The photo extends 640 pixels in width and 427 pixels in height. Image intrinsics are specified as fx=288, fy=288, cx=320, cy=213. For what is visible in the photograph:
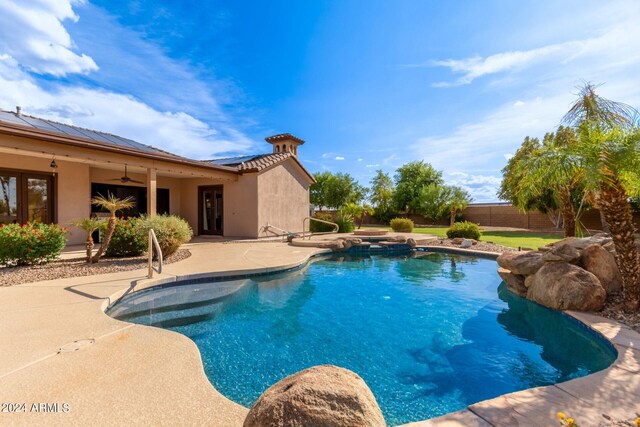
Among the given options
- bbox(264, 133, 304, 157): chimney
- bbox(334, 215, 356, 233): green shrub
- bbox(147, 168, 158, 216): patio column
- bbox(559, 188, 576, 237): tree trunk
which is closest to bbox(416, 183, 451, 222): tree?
bbox(334, 215, 356, 233): green shrub

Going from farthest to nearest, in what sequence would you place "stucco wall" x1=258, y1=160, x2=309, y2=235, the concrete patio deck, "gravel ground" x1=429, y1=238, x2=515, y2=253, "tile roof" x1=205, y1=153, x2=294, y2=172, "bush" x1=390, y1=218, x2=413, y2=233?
"bush" x1=390, y1=218, x2=413, y2=233 → "stucco wall" x1=258, y1=160, x2=309, y2=235 → "tile roof" x1=205, y1=153, x2=294, y2=172 → "gravel ground" x1=429, y1=238, x2=515, y2=253 → the concrete patio deck

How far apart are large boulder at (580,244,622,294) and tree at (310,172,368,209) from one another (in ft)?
97.0

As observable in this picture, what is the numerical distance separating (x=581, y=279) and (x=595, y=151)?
235cm

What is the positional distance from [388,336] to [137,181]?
14176 millimetres

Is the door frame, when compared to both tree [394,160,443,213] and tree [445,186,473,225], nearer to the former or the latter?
tree [445,186,473,225]

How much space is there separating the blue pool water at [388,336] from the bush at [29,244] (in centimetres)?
372

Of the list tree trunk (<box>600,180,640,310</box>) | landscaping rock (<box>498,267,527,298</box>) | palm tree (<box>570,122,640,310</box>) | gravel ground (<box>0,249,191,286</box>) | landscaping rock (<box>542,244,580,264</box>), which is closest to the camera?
palm tree (<box>570,122,640,310</box>)

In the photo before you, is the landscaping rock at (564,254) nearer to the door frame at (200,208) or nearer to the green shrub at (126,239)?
the green shrub at (126,239)

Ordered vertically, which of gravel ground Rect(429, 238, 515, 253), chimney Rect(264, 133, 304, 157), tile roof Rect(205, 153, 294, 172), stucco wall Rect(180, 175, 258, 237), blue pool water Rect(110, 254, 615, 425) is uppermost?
chimney Rect(264, 133, 304, 157)

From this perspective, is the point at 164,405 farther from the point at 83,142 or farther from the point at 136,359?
the point at 83,142

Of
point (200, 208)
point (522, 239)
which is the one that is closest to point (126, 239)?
point (200, 208)

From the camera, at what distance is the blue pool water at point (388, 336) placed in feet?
11.2

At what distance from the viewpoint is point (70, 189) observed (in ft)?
37.3

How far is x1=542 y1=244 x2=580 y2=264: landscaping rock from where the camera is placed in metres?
5.82
